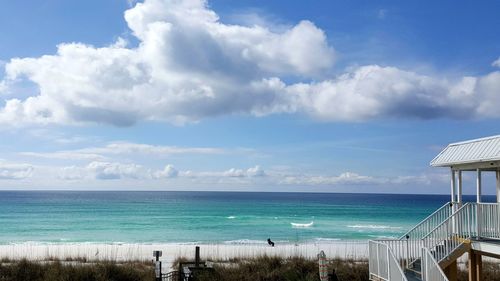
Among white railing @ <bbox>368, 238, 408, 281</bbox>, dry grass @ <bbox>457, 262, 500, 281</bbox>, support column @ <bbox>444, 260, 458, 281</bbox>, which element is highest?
white railing @ <bbox>368, 238, 408, 281</bbox>

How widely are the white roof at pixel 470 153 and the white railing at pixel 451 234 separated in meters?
1.42

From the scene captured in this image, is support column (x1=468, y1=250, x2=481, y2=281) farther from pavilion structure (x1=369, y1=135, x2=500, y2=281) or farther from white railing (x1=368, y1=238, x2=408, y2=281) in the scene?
white railing (x1=368, y1=238, x2=408, y2=281)

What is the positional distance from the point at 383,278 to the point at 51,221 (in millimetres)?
60016

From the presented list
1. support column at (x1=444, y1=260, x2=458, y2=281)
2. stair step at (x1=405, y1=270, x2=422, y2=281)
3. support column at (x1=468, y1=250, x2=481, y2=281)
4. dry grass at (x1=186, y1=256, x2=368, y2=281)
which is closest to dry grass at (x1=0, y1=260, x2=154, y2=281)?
dry grass at (x1=186, y1=256, x2=368, y2=281)

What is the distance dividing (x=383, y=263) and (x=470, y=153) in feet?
14.2

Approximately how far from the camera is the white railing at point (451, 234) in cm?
1578

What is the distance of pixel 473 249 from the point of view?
51.0 feet

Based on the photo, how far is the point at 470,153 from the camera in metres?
16.3

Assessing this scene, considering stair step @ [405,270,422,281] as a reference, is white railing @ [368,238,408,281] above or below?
above

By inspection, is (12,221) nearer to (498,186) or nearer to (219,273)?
(219,273)

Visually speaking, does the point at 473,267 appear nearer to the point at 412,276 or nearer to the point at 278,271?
the point at 412,276

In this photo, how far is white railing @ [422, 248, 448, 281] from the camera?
1326cm

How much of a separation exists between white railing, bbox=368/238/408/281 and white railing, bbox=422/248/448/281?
2.30 ft

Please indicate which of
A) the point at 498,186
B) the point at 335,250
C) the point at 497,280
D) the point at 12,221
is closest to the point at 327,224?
the point at 335,250
